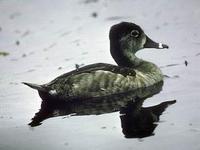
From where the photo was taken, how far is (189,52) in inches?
633

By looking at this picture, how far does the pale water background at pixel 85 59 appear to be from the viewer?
36.1ft

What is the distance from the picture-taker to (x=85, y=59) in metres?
16.6

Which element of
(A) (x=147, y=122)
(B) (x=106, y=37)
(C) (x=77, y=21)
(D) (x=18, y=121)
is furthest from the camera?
(C) (x=77, y=21)

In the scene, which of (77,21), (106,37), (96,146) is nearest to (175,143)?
(96,146)

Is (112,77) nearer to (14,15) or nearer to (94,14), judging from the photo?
(94,14)

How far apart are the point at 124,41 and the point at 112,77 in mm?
1099

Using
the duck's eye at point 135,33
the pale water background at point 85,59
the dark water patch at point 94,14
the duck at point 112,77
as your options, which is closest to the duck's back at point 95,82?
the duck at point 112,77

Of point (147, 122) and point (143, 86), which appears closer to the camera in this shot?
point (147, 122)

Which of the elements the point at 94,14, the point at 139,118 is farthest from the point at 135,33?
the point at 94,14

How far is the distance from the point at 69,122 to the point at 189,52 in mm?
4689

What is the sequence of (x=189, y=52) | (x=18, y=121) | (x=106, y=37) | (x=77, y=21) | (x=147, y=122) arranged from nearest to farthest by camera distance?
(x=147, y=122)
(x=18, y=121)
(x=189, y=52)
(x=106, y=37)
(x=77, y=21)

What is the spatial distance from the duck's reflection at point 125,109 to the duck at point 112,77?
123 mm

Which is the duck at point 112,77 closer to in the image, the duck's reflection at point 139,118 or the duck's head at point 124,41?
the duck's head at point 124,41

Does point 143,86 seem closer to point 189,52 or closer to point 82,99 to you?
point 82,99
